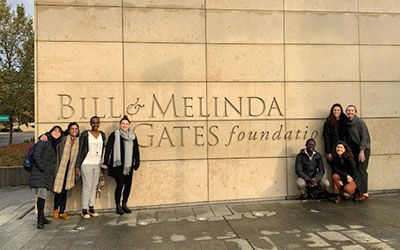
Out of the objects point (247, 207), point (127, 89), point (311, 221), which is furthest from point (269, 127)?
point (127, 89)

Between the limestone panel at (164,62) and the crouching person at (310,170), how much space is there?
2782 mm

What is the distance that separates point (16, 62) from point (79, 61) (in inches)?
441

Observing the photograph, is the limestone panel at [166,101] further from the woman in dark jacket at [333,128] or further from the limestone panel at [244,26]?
the woman in dark jacket at [333,128]

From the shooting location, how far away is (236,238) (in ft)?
14.4

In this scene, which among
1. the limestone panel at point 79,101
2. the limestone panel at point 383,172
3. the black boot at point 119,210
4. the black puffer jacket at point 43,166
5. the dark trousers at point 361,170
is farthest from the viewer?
the limestone panel at point 383,172

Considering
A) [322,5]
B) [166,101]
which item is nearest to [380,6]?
[322,5]

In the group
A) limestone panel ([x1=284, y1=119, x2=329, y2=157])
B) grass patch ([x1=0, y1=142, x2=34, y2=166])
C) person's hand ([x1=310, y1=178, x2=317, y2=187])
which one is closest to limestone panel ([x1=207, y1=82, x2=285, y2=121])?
limestone panel ([x1=284, y1=119, x2=329, y2=157])

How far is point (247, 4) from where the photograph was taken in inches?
260

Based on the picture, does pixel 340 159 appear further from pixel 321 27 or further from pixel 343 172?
pixel 321 27

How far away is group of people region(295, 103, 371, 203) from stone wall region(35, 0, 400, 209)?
33 centimetres

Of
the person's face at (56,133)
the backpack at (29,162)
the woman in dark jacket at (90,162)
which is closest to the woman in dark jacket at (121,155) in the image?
the woman in dark jacket at (90,162)

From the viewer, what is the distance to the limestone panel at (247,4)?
6500 mm

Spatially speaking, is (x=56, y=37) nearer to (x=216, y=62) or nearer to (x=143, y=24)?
(x=143, y=24)

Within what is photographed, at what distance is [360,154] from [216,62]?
378 cm
